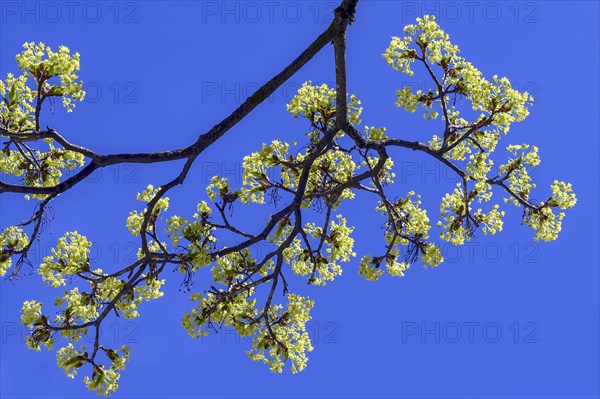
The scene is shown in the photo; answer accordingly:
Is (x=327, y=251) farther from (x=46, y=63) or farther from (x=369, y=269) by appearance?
(x=46, y=63)

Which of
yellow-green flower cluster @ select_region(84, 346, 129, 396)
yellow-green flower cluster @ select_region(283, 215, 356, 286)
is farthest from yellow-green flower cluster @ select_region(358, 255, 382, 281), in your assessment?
yellow-green flower cluster @ select_region(84, 346, 129, 396)

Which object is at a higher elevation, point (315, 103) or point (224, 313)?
point (315, 103)

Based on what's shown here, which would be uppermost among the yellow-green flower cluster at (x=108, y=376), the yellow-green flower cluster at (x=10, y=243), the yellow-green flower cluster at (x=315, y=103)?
the yellow-green flower cluster at (x=315, y=103)

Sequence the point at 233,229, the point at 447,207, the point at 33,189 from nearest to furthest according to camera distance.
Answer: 1. the point at 33,189
2. the point at 233,229
3. the point at 447,207

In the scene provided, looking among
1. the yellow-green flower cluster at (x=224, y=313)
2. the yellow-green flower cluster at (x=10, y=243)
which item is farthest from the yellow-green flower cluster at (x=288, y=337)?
the yellow-green flower cluster at (x=10, y=243)

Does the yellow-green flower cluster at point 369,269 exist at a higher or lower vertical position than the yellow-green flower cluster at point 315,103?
lower

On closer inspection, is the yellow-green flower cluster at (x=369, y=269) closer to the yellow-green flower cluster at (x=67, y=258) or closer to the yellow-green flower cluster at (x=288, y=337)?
the yellow-green flower cluster at (x=288, y=337)

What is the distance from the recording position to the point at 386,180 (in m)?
12.1

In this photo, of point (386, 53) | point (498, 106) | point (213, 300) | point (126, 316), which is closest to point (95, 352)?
point (126, 316)

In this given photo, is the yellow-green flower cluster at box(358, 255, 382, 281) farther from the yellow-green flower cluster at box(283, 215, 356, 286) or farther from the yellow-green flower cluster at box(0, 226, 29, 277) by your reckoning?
the yellow-green flower cluster at box(0, 226, 29, 277)

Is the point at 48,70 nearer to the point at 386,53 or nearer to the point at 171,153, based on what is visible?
the point at 171,153

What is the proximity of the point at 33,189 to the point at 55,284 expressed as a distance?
1.96 m

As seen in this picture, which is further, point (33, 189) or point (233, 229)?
point (233, 229)

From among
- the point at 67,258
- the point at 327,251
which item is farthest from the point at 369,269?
the point at 67,258
